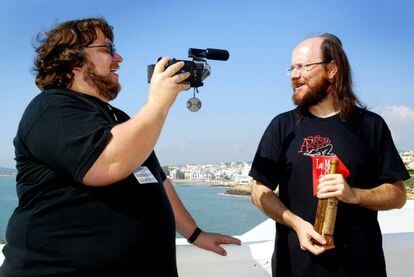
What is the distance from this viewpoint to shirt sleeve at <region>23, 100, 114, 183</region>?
1275 mm

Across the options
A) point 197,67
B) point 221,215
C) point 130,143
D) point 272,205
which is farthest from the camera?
point 221,215

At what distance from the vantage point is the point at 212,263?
6.95 ft

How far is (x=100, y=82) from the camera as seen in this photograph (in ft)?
5.43

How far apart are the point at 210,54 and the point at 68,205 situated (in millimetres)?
848

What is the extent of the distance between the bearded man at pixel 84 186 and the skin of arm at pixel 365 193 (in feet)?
2.26

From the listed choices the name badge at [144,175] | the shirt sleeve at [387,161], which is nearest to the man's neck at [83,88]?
the name badge at [144,175]

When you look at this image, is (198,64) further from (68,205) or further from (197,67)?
(68,205)

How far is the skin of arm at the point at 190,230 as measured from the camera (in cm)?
212

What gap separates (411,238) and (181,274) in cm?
148

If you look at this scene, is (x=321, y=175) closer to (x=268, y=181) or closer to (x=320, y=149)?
(x=320, y=149)

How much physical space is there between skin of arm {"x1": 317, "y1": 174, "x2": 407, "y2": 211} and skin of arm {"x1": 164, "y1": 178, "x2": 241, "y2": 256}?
695 mm

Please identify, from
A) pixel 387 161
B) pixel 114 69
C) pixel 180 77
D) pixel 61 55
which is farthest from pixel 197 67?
pixel 387 161

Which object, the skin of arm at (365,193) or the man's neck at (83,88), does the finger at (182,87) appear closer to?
the man's neck at (83,88)

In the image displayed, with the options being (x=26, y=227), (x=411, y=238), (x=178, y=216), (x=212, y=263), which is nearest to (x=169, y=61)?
(x=26, y=227)
